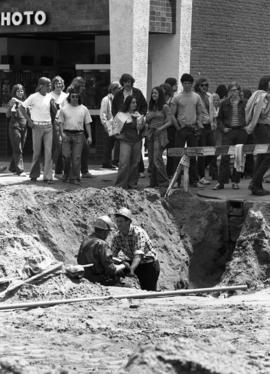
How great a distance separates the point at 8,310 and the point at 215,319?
7.20 feet

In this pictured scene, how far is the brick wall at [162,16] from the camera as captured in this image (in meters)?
22.1

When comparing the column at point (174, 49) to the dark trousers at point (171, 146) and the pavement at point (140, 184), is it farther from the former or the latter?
the dark trousers at point (171, 146)

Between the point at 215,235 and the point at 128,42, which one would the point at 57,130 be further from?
the point at 215,235

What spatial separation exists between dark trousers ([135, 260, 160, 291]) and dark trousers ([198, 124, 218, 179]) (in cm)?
475

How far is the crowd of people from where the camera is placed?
17500mm

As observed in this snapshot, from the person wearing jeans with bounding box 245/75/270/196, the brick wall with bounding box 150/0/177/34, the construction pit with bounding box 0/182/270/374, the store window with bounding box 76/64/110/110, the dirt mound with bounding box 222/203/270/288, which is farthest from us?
the brick wall with bounding box 150/0/177/34

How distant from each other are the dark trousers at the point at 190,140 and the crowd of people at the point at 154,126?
0.06 feet

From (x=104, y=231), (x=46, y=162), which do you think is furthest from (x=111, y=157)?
(x=104, y=231)

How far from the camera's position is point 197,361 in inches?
299

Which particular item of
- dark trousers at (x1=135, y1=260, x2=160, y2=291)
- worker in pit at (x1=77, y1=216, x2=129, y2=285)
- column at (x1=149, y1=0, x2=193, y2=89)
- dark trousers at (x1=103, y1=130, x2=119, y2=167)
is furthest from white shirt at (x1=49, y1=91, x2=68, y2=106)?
worker in pit at (x1=77, y1=216, x2=129, y2=285)

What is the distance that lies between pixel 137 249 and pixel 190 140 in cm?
443

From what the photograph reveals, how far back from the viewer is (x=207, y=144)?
18.8 m

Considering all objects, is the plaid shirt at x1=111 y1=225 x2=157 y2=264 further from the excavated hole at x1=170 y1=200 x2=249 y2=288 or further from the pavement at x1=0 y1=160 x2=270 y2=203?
the pavement at x1=0 y1=160 x2=270 y2=203

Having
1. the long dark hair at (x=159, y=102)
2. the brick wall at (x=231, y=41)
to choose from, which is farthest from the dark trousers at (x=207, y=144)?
the brick wall at (x=231, y=41)
